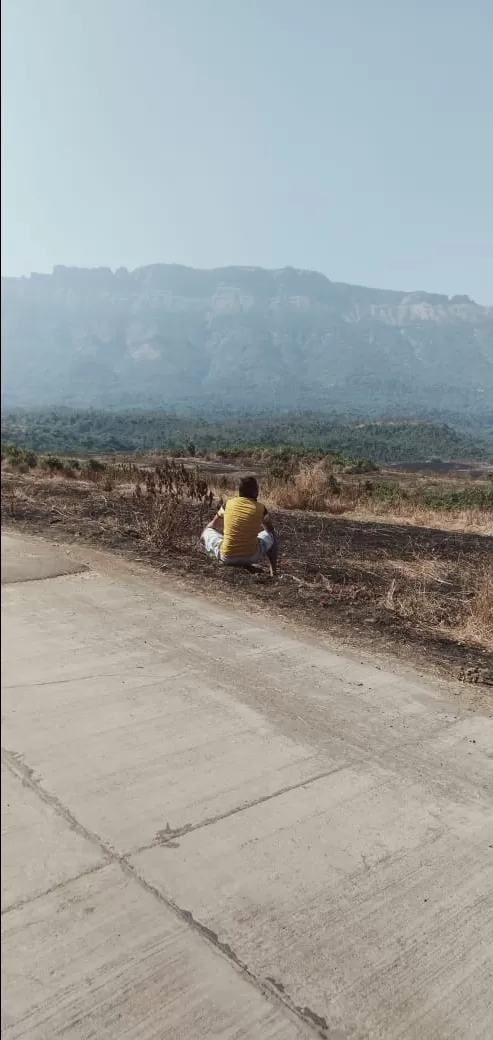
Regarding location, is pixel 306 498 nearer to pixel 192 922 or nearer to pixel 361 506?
pixel 361 506

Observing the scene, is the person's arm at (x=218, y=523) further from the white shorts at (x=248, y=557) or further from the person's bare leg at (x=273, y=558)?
the person's bare leg at (x=273, y=558)

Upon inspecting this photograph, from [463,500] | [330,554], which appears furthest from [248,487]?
[463,500]

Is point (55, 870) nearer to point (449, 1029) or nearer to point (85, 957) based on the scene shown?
point (85, 957)

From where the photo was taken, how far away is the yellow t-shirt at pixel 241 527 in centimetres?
661

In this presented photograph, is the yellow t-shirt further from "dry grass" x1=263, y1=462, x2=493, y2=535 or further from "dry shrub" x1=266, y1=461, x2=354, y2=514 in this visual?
"dry shrub" x1=266, y1=461, x2=354, y2=514

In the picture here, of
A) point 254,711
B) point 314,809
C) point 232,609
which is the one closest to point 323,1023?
point 314,809

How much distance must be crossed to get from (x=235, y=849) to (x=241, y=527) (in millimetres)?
4021

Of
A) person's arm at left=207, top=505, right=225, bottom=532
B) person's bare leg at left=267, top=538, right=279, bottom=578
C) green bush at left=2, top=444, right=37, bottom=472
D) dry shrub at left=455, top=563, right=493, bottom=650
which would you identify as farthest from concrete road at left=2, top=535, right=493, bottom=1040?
green bush at left=2, top=444, right=37, bottom=472

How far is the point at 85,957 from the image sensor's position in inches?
82.7

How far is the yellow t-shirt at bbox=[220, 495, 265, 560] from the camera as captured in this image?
6.61 m

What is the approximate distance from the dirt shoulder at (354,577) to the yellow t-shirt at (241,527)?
35 cm

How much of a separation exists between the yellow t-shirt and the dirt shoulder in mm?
Result: 351

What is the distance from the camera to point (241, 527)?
6633mm

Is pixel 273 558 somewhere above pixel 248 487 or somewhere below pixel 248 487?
below
